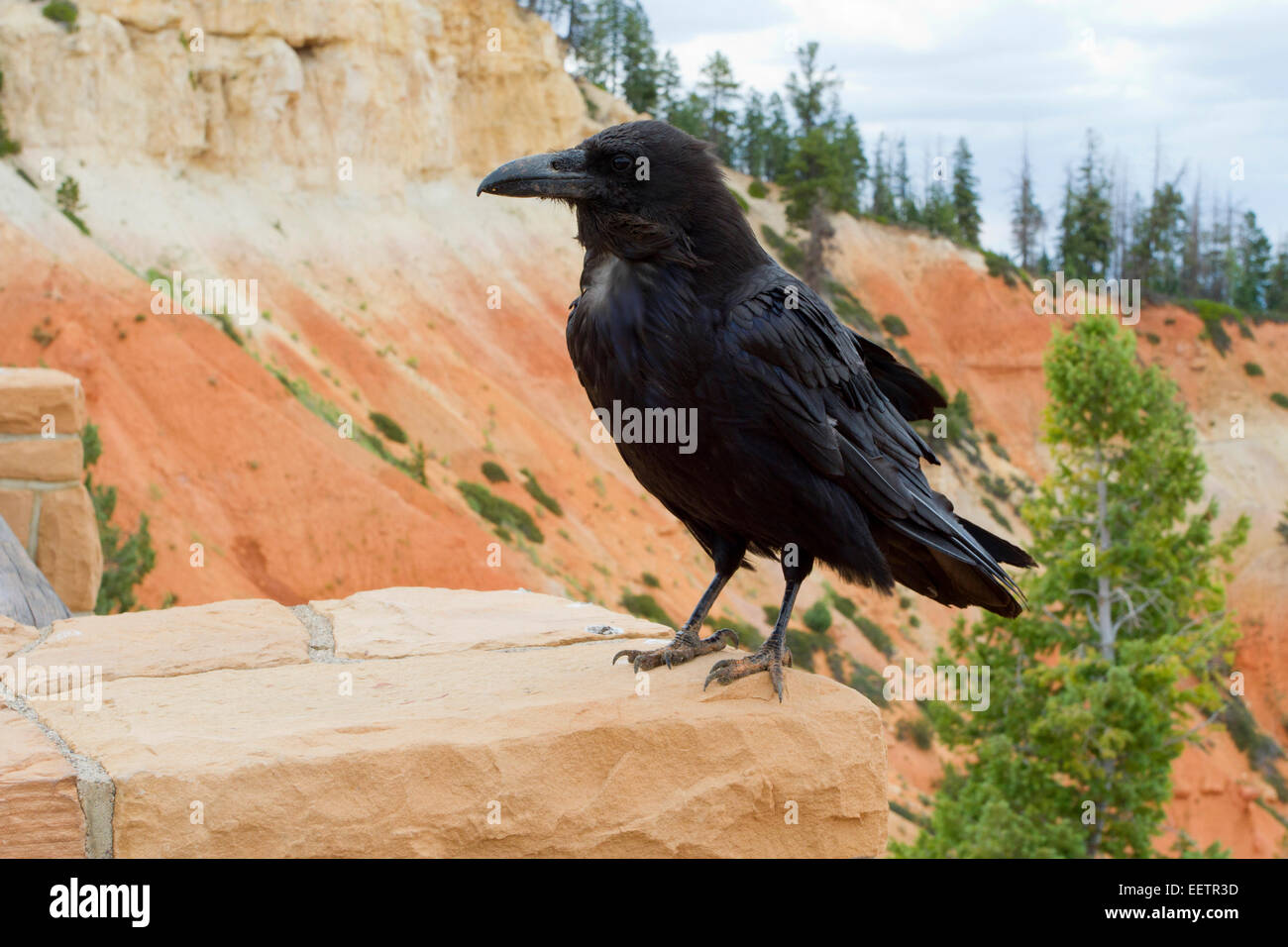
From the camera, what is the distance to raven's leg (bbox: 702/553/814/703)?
3.08m

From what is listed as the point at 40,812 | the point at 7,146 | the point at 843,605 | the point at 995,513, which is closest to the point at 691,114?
the point at 995,513

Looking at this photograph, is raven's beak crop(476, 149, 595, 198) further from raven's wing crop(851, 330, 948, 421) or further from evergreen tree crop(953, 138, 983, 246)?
evergreen tree crop(953, 138, 983, 246)

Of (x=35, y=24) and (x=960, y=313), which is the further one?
(x=960, y=313)

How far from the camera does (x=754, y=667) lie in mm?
3109

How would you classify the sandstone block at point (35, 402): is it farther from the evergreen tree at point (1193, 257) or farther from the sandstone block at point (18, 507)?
the evergreen tree at point (1193, 257)

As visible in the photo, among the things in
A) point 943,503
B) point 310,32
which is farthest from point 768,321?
point 310,32

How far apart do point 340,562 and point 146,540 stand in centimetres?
412

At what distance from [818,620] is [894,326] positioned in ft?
66.9

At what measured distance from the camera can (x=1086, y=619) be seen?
56.3ft

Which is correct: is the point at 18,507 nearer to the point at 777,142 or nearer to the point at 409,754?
the point at 409,754

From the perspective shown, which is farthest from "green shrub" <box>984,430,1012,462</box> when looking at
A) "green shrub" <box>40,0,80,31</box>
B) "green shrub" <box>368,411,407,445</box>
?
"green shrub" <box>40,0,80,31</box>

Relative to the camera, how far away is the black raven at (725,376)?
3.07 metres

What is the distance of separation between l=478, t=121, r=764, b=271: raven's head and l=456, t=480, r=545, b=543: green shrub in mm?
18434
